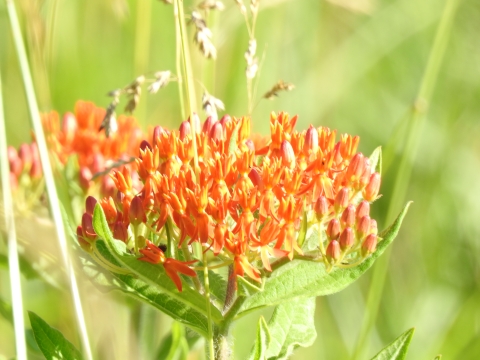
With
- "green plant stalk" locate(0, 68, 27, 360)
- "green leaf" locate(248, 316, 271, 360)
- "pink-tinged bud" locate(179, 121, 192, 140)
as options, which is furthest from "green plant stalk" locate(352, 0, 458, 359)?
"green plant stalk" locate(0, 68, 27, 360)

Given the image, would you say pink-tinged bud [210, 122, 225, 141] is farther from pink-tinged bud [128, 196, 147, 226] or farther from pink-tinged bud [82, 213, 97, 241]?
→ pink-tinged bud [82, 213, 97, 241]

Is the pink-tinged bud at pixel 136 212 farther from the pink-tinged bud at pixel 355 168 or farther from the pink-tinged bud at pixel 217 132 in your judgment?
the pink-tinged bud at pixel 355 168

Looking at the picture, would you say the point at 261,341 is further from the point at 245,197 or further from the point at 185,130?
the point at 185,130

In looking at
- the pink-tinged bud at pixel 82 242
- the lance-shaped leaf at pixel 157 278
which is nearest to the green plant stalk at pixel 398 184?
the lance-shaped leaf at pixel 157 278

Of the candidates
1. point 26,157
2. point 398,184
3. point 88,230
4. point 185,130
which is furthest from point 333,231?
point 26,157

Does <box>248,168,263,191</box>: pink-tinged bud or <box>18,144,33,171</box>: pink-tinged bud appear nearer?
<box>248,168,263,191</box>: pink-tinged bud

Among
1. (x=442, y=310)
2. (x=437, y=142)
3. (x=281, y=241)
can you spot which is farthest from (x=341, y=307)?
(x=281, y=241)

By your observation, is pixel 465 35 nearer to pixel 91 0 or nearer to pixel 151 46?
pixel 151 46
